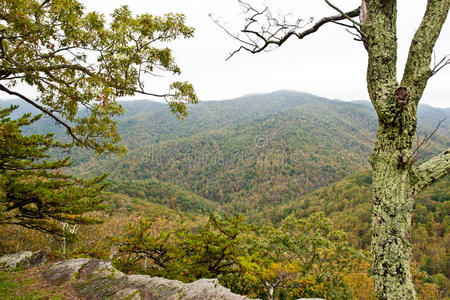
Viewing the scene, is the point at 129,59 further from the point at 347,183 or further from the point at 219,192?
the point at 219,192

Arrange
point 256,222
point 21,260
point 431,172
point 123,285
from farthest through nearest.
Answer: point 256,222 → point 21,260 → point 123,285 → point 431,172

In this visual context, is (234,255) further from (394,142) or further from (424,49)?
(424,49)

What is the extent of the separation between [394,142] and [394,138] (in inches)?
1.6

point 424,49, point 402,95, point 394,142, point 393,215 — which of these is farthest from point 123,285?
point 424,49

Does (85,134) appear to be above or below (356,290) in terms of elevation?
above

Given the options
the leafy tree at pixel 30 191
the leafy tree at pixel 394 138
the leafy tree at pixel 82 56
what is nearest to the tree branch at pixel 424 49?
the leafy tree at pixel 394 138

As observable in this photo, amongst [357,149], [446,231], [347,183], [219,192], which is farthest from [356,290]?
[357,149]

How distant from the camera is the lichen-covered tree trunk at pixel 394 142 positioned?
80.2 inches

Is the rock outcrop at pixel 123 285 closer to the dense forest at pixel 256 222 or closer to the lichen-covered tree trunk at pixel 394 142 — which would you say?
the dense forest at pixel 256 222

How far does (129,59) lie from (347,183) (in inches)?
4231

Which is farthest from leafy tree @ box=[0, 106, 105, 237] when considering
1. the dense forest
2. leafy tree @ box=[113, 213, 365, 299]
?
leafy tree @ box=[113, 213, 365, 299]

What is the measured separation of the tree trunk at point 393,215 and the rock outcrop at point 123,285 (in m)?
3.34

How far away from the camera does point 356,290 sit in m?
17.0

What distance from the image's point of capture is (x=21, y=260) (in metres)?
10.1
